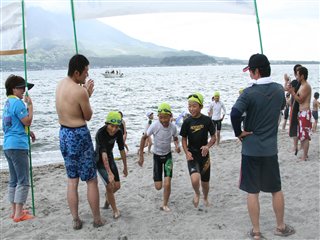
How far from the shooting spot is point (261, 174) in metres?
4.10

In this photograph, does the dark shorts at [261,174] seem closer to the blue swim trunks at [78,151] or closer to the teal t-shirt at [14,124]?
the blue swim trunks at [78,151]

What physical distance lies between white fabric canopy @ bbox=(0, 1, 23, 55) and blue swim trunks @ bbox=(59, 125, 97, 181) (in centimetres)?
174

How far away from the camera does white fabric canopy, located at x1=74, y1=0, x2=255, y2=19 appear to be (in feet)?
16.2

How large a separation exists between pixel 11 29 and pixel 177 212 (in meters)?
3.60

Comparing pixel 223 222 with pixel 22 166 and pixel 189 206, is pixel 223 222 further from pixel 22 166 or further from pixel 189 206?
pixel 22 166

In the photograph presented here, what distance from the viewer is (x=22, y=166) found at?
16.5ft

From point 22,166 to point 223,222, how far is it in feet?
9.23

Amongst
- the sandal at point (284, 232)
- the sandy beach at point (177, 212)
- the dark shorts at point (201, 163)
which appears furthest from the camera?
the dark shorts at point (201, 163)

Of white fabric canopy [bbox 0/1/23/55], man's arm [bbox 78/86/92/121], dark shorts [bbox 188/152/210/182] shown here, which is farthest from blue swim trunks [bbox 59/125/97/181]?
white fabric canopy [bbox 0/1/23/55]

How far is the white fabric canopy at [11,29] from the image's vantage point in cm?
532

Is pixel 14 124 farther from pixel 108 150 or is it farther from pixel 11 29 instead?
pixel 11 29

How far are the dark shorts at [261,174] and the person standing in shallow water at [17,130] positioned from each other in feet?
9.42

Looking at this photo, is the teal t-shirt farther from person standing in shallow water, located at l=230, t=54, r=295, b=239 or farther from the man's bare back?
person standing in shallow water, located at l=230, t=54, r=295, b=239

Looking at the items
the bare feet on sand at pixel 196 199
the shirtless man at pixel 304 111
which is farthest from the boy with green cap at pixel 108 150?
the shirtless man at pixel 304 111
